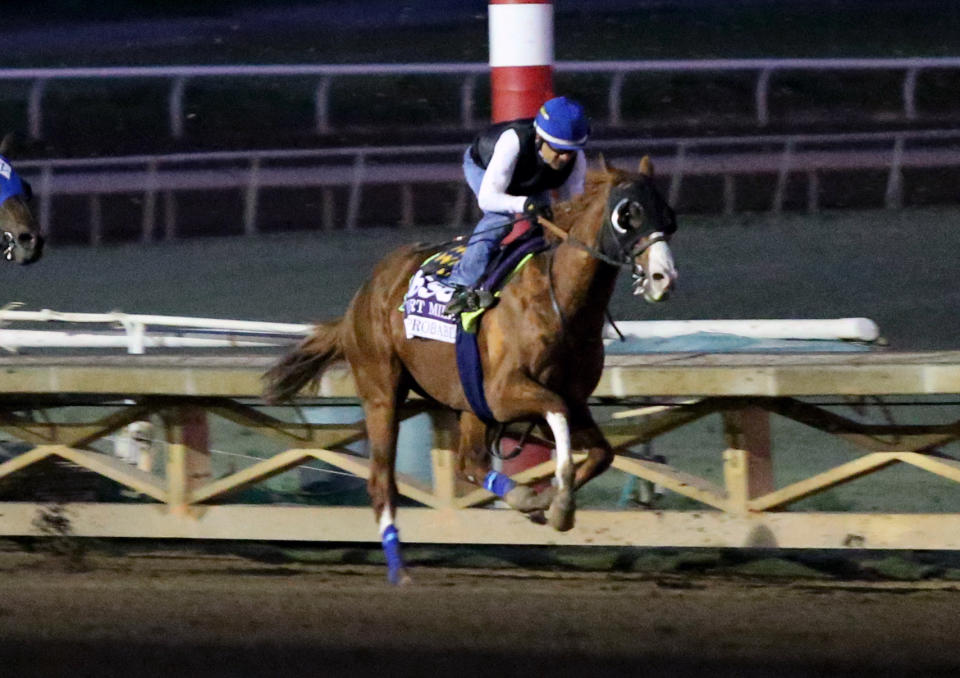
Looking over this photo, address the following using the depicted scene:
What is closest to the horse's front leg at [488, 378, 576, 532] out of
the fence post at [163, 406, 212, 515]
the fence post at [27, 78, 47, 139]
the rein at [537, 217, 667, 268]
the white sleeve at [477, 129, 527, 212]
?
the rein at [537, 217, 667, 268]

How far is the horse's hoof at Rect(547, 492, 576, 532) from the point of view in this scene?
4691mm

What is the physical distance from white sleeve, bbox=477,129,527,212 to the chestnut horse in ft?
0.49

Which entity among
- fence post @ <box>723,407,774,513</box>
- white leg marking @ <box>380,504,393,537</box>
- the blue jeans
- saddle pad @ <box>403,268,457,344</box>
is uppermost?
the blue jeans

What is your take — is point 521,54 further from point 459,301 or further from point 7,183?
point 7,183

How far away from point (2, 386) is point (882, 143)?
24.4 ft

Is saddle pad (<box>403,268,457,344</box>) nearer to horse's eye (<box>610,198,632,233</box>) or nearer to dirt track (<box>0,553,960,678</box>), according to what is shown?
horse's eye (<box>610,198,632,233</box>)

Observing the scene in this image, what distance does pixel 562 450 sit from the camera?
4719 millimetres

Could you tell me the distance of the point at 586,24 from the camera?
17.0m

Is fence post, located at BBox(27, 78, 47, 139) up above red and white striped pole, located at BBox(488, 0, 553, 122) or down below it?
below

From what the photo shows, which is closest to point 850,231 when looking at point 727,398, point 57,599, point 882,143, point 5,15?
point 882,143

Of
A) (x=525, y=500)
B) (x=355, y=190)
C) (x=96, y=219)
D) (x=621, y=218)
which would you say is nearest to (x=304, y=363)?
(x=525, y=500)

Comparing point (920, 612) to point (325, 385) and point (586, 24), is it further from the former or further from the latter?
point (586, 24)

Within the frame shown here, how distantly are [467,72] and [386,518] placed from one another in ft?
24.0

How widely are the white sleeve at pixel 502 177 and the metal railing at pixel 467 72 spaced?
615cm
